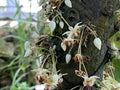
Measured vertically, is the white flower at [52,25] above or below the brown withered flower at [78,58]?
above

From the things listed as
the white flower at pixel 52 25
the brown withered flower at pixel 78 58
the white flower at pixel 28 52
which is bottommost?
the brown withered flower at pixel 78 58

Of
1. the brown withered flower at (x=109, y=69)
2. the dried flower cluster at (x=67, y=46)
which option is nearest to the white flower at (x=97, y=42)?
the dried flower cluster at (x=67, y=46)

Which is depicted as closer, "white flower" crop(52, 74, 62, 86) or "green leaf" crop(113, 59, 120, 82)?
"white flower" crop(52, 74, 62, 86)

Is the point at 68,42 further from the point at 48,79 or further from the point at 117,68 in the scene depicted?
the point at 117,68

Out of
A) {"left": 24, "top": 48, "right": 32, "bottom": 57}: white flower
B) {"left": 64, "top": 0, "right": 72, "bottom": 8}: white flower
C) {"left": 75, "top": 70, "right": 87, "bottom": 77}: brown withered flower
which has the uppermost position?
{"left": 64, "top": 0, "right": 72, "bottom": 8}: white flower

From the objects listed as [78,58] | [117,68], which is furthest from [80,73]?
[117,68]

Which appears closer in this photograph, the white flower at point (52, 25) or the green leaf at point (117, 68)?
the white flower at point (52, 25)

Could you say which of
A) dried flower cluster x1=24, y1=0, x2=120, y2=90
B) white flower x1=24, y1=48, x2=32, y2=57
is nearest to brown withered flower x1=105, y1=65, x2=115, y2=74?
dried flower cluster x1=24, y1=0, x2=120, y2=90

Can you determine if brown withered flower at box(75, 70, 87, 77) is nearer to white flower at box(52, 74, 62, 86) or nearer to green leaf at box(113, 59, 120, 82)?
white flower at box(52, 74, 62, 86)

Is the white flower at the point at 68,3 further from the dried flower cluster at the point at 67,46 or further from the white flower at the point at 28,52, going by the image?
the white flower at the point at 28,52
